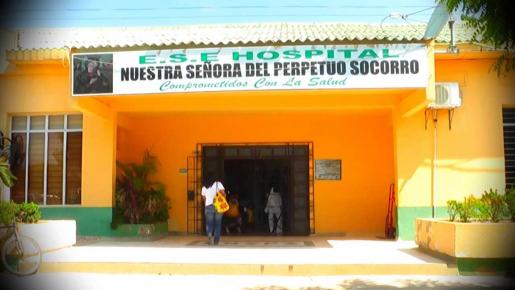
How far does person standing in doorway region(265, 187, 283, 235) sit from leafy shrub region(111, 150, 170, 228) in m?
2.57

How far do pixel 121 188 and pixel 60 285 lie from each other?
189 inches

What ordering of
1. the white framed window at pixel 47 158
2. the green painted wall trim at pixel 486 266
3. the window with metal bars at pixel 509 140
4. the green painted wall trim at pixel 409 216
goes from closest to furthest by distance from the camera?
1. the green painted wall trim at pixel 486 266
2. the green painted wall trim at pixel 409 216
3. the window with metal bars at pixel 509 140
4. the white framed window at pixel 47 158

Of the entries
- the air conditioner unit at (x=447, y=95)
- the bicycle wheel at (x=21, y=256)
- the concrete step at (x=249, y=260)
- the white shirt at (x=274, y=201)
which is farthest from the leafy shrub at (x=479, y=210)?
the bicycle wheel at (x=21, y=256)

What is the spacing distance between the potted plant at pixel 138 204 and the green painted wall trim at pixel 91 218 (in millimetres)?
164

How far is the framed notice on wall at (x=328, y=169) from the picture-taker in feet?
45.6

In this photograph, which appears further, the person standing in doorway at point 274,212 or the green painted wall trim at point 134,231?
A: the person standing in doorway at point 274,212

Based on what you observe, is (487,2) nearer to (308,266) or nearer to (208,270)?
(308,266)

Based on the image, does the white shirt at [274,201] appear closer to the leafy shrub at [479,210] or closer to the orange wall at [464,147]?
the orange wall at [464,147]

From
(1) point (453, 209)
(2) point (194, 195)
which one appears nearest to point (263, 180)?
(2) point (194, 195)

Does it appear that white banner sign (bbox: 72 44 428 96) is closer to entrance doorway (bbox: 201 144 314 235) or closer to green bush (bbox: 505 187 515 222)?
green bush (bbox: 505 187 515 222)

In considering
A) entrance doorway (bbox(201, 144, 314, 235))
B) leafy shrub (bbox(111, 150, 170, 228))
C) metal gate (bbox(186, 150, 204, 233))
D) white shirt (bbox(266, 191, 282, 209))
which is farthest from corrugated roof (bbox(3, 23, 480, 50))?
white shirt (bbox(266, 191, 282, 209))

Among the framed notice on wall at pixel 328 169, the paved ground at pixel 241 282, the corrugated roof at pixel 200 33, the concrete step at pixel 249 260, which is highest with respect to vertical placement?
the corrugated roof at pixel 200 33

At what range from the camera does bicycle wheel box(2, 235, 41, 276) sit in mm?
8344

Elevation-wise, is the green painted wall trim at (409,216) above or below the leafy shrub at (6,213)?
below
